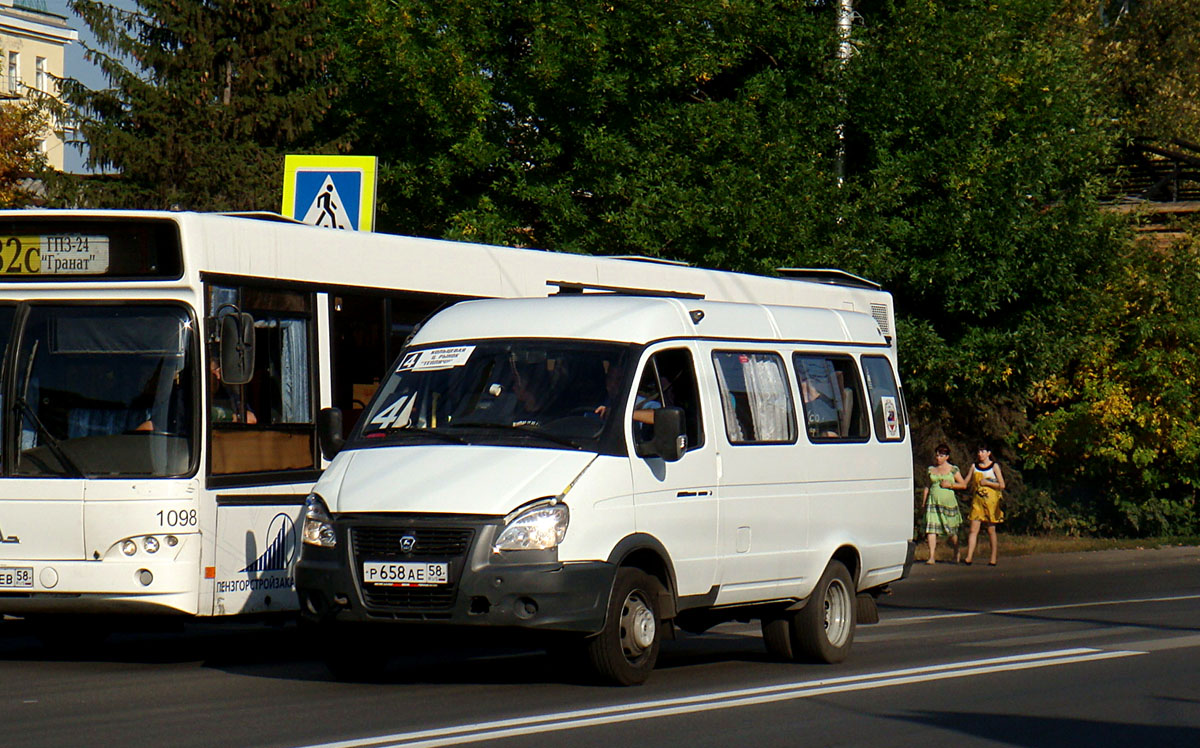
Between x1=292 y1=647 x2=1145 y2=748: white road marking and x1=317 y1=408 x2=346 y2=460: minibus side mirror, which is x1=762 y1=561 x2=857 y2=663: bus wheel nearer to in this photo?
x1=292 y1=647 x2=1145 y2=748: white road marking

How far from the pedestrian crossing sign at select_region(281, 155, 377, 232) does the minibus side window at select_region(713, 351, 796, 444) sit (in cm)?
520

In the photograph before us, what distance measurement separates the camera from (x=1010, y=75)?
24.7 m

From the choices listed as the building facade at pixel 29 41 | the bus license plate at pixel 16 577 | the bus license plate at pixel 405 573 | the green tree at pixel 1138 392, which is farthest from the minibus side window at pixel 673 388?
the building facade at pixel 29 41

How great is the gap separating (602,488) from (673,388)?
1200 millimetres

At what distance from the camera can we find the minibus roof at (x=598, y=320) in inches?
426

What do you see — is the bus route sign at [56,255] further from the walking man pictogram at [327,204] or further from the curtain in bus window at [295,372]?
the walking man pictogram at [327,204]

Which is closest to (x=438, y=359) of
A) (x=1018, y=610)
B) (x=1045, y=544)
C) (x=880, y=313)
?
(x=1018, y=610)

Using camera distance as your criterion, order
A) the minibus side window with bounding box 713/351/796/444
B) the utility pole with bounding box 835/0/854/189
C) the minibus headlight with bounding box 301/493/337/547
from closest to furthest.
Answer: the minibus headlight with bounding box 301/493/337/547
the minibus side window with bounding box 713/351/796/444
the utility pole with bounding box 835/0/854/189

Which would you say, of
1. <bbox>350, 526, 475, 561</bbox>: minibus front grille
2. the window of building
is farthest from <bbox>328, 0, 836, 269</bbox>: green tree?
the window of building

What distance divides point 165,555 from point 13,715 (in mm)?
1914

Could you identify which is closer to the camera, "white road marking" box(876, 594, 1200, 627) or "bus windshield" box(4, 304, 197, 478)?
"bus windshield" box(4, 304, 197, 478)

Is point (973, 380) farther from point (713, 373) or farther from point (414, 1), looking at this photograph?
point (713, 373)

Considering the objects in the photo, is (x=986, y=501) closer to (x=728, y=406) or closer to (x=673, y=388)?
(x=728, y=406)

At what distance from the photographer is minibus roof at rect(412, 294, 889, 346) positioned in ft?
35.5
